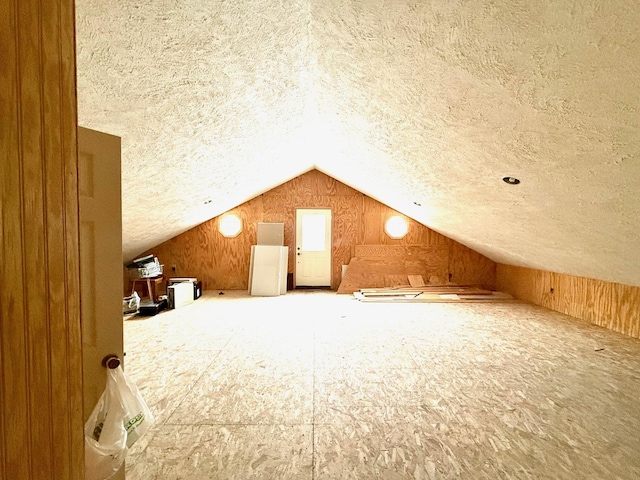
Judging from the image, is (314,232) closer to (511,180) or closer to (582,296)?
(582,296)

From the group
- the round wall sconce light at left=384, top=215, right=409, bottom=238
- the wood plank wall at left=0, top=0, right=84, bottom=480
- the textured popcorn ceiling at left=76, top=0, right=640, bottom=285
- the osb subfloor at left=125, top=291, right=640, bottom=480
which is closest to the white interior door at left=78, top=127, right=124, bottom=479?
the wood plank wall at left=0, top=0, right=84, bottom=480

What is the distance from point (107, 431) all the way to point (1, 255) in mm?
995

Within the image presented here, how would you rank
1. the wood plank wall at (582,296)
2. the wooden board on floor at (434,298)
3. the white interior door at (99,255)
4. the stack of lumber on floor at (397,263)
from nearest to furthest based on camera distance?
the white interior door at (99,255)
the wood plank wall at (582,296)
the wooden board on floor at (434,298)
the stack of lumber on floor at (397,263)

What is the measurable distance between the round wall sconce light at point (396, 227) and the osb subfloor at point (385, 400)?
10.6 feet

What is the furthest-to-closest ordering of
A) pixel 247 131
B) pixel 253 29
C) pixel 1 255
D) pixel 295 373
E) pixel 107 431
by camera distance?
pixel 247 131
pixel 295 373
pixel 253 29
pixel 107 431
pixel 1 255

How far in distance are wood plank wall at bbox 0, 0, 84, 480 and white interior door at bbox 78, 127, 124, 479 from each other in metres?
0.39

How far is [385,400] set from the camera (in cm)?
250

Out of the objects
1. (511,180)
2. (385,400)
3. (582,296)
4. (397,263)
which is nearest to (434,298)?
(397,263)

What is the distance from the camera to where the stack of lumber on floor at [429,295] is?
635 cm

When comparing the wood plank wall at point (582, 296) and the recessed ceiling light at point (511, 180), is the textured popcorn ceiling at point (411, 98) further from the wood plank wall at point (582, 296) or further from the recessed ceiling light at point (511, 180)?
the wood plank wall at point (582, 296)

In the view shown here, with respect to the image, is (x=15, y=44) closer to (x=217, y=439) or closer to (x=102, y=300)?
(x=102, y=300)

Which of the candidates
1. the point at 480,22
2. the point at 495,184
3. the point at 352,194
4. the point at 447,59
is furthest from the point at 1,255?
the point at 352,194

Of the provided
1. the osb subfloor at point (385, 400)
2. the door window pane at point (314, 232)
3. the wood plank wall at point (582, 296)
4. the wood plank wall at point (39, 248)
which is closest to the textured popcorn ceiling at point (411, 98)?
the wood plank wall at point (582, 296)

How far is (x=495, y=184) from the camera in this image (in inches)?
140
